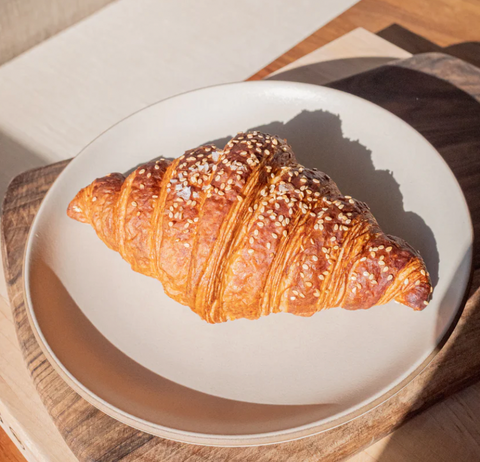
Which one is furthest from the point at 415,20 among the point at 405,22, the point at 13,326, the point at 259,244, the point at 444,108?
the point at 13,326

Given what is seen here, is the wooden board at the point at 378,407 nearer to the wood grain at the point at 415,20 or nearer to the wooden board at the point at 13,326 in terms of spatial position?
the wooden board at the point at 13,326

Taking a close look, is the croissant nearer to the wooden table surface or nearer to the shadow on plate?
the shadow on plate

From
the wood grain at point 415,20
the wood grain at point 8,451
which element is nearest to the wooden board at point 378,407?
the wood grain at point 8,451

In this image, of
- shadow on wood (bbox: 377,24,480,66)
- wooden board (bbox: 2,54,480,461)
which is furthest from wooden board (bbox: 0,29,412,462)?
shadow on wood (bbox: 377,24,480,66)

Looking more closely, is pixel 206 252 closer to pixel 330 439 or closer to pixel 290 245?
pixel 290 245

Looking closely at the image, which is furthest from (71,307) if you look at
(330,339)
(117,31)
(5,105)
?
(117,31)

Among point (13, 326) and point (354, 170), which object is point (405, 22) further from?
point (13, 326)
